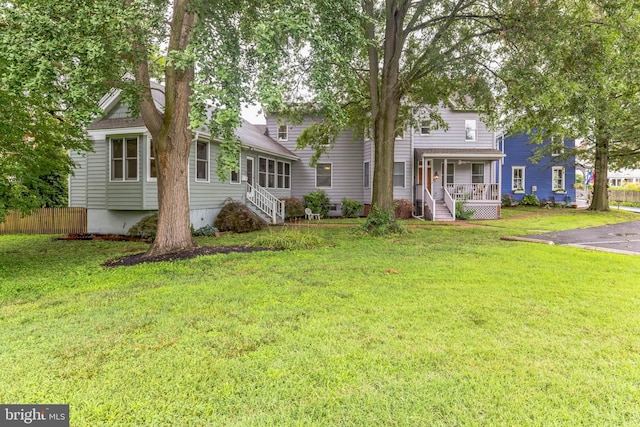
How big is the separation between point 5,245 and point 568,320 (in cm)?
1346

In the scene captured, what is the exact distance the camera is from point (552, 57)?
28.5ft

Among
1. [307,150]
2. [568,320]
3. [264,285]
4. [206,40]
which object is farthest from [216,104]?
[307,150]

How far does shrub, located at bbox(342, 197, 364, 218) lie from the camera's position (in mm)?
19516

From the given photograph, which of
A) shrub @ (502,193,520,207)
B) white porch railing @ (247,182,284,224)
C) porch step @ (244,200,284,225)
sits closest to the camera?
porch step @ (244,200,284,225)

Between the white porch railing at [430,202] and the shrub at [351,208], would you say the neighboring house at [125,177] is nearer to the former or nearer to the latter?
the shrub at [351,208]

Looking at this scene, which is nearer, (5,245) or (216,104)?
(216,104)

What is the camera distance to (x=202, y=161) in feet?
42.8

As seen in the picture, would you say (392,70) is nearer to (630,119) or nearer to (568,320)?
(568,320)

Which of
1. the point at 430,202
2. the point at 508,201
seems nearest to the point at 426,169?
the point at 430,202

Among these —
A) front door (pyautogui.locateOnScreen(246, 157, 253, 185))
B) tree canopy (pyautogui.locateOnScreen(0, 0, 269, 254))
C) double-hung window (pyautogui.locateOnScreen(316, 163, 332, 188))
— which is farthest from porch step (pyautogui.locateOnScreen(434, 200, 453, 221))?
tree canopy (pyautogui.locateOnScreen(0, 0, 269, 254))

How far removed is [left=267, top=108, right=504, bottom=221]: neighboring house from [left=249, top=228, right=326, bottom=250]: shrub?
28.7 ft

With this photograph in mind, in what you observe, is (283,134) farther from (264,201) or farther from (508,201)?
(508,201)

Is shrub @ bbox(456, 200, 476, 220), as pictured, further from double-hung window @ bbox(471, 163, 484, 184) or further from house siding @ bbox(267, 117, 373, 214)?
house siding @ bbox(267, 117, 373, 214)

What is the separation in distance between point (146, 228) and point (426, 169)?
546 inches
